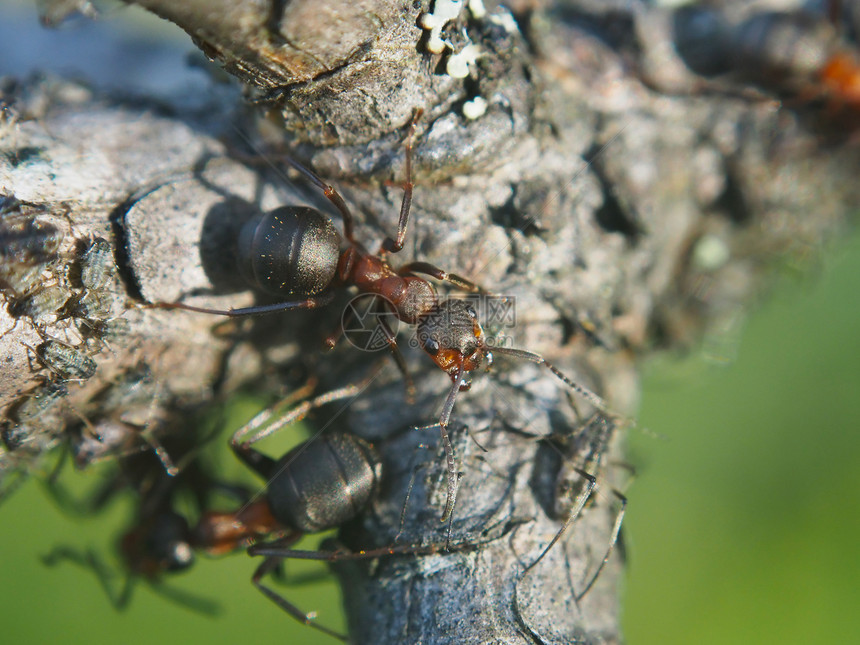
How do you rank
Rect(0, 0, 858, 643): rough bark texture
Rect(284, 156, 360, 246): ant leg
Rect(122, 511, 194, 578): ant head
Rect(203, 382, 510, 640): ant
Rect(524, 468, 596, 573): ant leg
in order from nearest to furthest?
Rect(0, 0, 858, 643): rough bark texture → Rect(524, 468, 596, 573): ant leg → Rect(203, 382, 510, 640): ant → Rect(284, 156, 360, 246): ant leg → Rect(122, 511, 194, 578): ant head

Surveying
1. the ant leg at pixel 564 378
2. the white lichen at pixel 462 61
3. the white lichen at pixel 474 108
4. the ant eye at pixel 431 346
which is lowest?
the ant eye at pixel 431 346

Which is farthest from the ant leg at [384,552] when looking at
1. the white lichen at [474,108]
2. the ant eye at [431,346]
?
the white lichen at [474,108]

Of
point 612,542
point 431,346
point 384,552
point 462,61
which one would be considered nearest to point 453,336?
point 431,346

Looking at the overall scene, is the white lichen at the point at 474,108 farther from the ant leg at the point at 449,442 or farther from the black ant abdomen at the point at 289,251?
the ant leg at the point at 449,442

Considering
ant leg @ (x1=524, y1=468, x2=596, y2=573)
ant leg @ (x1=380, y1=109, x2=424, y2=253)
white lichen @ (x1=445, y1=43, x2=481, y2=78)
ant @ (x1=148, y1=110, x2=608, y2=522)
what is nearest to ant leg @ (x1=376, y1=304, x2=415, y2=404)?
ant @ (x1=148, y1=110, x2=608, y2=522)

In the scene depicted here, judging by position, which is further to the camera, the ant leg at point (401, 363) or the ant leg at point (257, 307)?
the ant leg at point (401, 363)

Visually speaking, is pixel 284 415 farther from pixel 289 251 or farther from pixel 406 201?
pixel 406 201

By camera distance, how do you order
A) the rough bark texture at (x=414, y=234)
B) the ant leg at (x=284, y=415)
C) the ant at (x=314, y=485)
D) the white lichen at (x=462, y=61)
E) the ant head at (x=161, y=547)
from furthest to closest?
the ant head at (x=161, y=547)
the ant leg at (x=284, y=415)
the ant at (x=314, y=485)
the white lichen at (x=462, y=61)
the rough bark texture at (x=414, y=234)

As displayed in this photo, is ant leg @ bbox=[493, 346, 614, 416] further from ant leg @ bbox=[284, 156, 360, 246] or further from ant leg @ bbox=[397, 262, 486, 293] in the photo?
ant leg @ bbox=[284, 156, 360, 246]
